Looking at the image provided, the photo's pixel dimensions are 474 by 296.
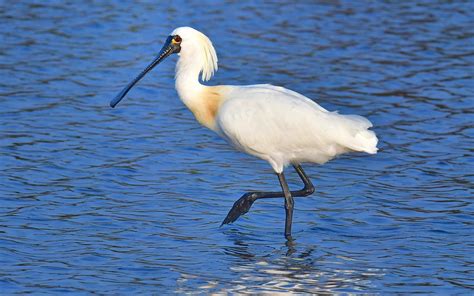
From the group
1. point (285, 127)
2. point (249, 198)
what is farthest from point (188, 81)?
point (249, 198)

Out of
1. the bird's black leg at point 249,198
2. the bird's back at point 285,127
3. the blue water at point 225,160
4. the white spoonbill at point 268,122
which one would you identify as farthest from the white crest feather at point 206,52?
the blue water at point 225,160

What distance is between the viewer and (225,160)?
38.1 feet

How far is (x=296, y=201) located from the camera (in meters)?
10.6

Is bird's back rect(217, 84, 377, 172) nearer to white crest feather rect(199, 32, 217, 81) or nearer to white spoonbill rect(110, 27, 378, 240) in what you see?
white spoonbill rect(110, 27, 378, 240)

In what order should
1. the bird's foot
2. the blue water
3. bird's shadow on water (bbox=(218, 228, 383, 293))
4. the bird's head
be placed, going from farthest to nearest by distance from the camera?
the bird's head
the bird's foot
the blue water
bird's shadow on water (bbox=(218, 228, 383, 293))

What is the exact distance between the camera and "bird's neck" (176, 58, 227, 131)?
9703mm

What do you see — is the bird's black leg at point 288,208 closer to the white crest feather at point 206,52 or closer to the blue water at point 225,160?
the blue water at point 225,160

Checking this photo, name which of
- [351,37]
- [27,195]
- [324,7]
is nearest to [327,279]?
[27,195]

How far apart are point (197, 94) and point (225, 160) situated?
1960 millimetres

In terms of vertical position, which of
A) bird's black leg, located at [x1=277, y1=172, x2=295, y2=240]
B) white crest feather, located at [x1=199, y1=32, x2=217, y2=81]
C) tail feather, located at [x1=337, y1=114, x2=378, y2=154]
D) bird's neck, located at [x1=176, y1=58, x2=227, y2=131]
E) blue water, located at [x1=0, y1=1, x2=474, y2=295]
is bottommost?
blue water, located at [x1=0, y1=1, x2=474, y2=295]

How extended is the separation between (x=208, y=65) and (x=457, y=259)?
8.30 ft

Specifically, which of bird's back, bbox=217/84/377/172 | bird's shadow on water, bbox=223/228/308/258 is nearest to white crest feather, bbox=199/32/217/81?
bird's back, bbox=217/84/377/172

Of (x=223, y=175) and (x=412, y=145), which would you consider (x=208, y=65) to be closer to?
(x=223, y=175)

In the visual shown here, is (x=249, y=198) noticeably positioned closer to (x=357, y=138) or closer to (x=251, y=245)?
(x=251, y=245)
